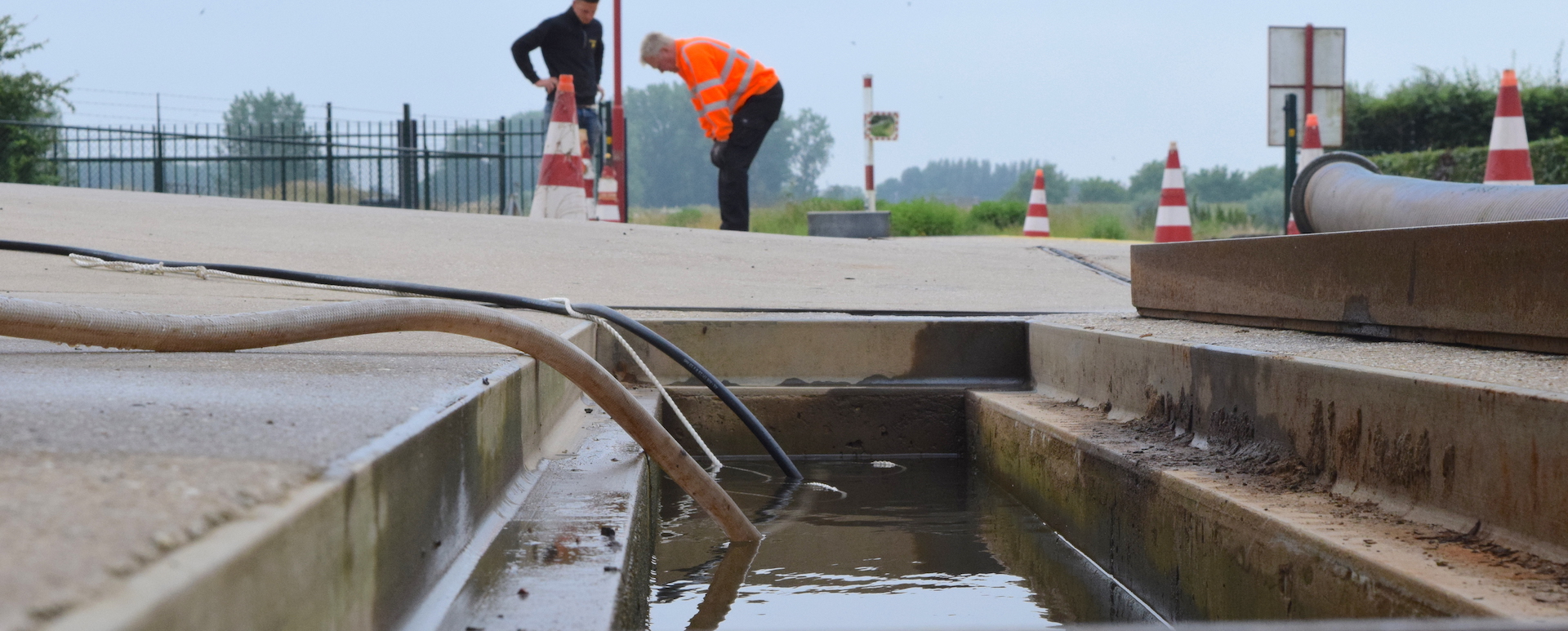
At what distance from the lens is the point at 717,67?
841 centimetres

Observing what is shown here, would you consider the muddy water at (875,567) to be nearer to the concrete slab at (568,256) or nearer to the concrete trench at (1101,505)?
the concrete trench at (1101,505)

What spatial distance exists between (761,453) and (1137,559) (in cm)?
152

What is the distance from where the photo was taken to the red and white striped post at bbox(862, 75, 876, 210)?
14883mm

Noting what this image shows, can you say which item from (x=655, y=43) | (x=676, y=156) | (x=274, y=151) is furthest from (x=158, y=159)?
(x=676, y=156)

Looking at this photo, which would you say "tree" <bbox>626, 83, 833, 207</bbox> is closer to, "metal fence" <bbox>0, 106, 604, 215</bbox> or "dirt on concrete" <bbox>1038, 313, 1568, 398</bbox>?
"metal fence" <bbox>0, 106, 604, 215</bbox>

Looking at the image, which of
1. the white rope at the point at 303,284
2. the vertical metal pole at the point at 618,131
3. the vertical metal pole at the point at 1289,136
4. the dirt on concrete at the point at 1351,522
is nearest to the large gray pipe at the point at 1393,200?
the dirt on concrete at the point at 1351,522

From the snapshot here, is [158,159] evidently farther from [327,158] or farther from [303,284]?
[303,284]

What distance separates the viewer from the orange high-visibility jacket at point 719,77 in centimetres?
837

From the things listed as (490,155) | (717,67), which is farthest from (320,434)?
(490,155)

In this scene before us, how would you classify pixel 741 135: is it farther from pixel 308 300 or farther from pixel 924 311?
pixel 308 300

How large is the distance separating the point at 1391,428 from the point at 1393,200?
71.9 inches

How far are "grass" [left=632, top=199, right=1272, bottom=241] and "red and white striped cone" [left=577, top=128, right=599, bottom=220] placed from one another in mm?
2643

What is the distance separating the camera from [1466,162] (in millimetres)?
13492

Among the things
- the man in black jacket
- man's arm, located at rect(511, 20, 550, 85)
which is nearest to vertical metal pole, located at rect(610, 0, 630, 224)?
the man in black jacket
